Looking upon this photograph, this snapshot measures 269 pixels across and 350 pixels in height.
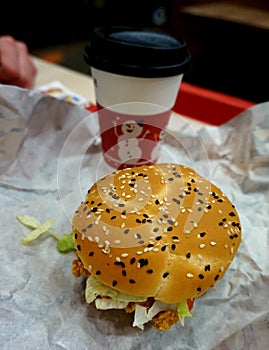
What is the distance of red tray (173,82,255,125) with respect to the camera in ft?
5.41

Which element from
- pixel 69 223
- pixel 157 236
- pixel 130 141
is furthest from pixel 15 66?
pixel 157 236

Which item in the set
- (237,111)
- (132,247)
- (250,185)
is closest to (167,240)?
(132,247)

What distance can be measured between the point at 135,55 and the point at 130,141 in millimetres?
277

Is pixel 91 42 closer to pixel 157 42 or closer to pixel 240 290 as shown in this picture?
pixel 157 42

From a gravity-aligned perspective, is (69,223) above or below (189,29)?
above

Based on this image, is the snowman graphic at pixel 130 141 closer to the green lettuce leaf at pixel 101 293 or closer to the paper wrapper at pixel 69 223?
the paper wrapper at pixel 69 223

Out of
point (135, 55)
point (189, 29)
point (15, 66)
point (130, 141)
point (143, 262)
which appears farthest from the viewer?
point (189, 29)

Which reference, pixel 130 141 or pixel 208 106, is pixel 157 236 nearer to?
pixel 130 141

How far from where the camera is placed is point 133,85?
3.76ft

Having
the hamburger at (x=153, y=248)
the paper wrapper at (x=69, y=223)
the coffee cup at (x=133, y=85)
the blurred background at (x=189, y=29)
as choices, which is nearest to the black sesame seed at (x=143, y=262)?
the hamburger at (x=153, y=248)

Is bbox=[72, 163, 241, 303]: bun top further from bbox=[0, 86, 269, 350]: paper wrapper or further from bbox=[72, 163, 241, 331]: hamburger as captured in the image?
bbox=[0, 86, 269, 350]: paper wrapper

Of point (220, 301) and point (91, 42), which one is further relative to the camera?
point (91, 42)

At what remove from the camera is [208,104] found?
168 centimetres

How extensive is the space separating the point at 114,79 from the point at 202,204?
0.46 meters
